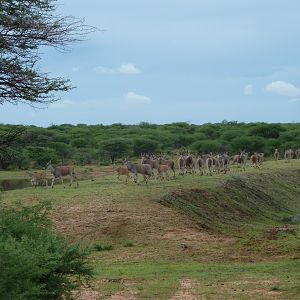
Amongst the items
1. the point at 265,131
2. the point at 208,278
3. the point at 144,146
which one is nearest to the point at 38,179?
the point at 208,278

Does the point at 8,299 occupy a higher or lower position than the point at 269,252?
higher

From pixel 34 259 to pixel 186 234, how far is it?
469 inches

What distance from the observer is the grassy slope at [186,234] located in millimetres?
13969

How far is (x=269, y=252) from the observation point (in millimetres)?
18562

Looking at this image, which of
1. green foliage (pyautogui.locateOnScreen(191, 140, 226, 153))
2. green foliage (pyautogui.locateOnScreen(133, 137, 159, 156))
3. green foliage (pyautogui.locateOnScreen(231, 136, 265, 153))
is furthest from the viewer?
green foliage (pyautogui.locateOnScreen(231, 136, 265, 153))

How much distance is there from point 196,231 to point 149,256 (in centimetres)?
317

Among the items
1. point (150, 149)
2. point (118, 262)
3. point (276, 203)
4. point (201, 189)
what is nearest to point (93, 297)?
point (118, 262)

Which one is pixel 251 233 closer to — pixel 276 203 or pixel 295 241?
pixel 295 241

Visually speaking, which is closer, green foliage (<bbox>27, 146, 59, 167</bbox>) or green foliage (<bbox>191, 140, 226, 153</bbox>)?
green foliage (<bbox>27, 146, 59, 167</bbox>)

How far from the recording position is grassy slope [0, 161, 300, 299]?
45.8 ft

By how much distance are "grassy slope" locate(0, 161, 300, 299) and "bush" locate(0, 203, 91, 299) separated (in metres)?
3.09

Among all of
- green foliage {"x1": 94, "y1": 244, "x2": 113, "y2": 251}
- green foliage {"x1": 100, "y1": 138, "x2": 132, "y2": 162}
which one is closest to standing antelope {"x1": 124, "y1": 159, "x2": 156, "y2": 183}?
green foliage {"x1": 94, "y1": 244, "x2": 113, "y2": 251}

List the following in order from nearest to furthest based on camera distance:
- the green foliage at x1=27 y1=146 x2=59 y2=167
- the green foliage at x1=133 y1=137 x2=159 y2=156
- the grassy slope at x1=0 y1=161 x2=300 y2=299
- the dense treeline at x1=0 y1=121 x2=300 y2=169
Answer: the grassy slope at x1=0 y1=161 x2=300 y2=299 < the green foliage at x1=27 y1=146 x2=59 y2=167 < the dense treeline at x1=0 y1=121 x2=300 y2=169 < the green foliage at x1=133 y1=137 x2=159 y2=156

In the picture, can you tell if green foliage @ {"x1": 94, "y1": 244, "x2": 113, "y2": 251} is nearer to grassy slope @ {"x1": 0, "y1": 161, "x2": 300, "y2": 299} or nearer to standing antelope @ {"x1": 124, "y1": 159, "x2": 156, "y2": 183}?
grassy slope @ {"x1": 0, "y1": 161, "x2": 300, "y2": 299}
